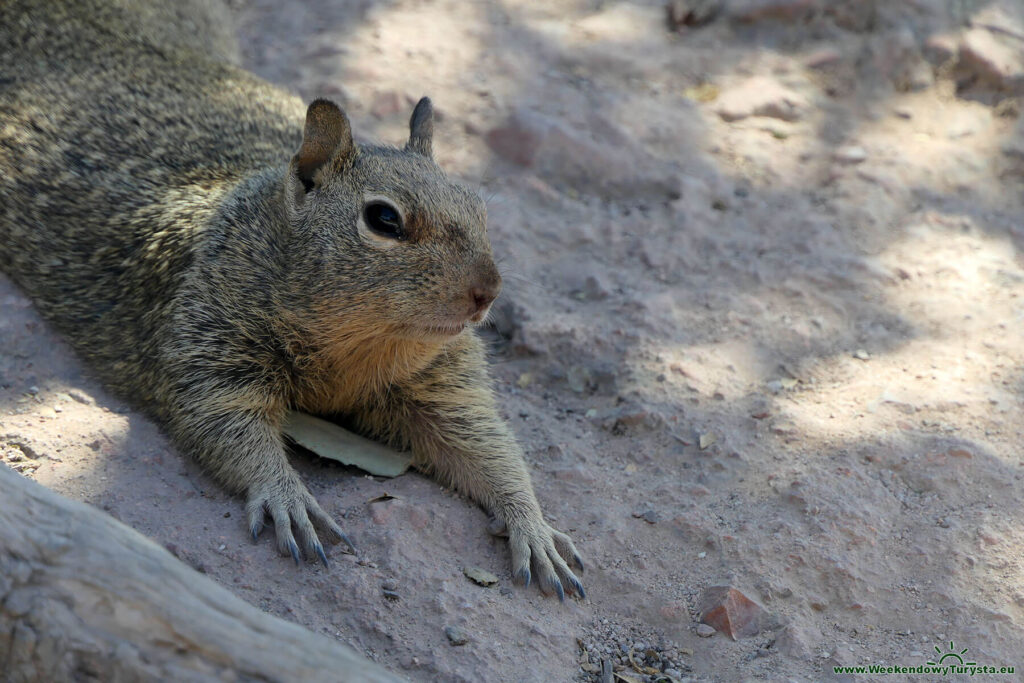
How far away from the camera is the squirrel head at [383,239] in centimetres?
361

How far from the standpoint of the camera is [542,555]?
12.1 ft

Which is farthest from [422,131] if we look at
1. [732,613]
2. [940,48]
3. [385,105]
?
[940,48]

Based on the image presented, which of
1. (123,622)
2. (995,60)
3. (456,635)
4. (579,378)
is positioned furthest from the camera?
(995,60)

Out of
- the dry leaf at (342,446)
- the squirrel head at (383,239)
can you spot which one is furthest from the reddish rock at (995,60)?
the dry leaf at (342,446)

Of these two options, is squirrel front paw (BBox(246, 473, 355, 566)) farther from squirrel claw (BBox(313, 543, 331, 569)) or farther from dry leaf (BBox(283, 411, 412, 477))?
dry leaf (BBox(283, 411, 412, 477))

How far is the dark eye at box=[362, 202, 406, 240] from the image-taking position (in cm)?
372

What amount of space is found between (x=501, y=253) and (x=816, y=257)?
1.81 metres

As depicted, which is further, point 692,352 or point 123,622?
point 692,352

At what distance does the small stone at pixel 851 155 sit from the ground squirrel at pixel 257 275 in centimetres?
328

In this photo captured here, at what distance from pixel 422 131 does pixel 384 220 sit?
81 centimetres

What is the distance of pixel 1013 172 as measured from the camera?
253 inches

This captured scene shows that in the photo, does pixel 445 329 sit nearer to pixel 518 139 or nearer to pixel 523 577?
pixel 523 577

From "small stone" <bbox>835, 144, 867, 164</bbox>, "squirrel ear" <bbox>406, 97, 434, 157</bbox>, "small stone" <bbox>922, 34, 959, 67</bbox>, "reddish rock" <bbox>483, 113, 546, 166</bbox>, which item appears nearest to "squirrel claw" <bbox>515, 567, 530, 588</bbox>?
"squirrel ear" <bbox>406, 97, 434, 157</bbox>

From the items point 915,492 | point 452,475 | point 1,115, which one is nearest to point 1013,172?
point 915,492
